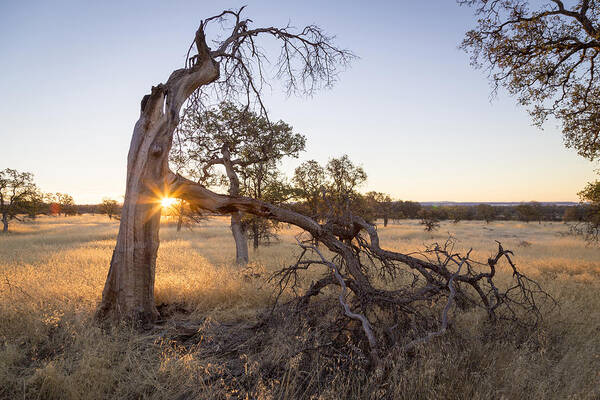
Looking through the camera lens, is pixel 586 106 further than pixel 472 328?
Yes

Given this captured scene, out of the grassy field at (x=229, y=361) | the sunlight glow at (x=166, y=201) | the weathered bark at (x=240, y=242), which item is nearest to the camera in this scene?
the grassy field at (x=229, y=361)

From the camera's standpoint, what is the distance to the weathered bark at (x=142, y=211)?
16.5 ft

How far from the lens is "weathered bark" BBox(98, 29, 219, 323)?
5.04 metres

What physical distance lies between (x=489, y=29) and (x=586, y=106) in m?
3.67

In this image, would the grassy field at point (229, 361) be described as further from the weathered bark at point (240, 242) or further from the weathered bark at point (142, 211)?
the weathered bark at point (240, 242)

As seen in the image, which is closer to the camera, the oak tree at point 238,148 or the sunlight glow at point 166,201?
the sunlight glow at point 166,201

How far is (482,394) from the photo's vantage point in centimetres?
302

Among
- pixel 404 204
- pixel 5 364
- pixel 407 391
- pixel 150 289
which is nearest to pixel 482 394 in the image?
pixel 407 391

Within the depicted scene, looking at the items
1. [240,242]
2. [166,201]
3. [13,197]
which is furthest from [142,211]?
[13,197]

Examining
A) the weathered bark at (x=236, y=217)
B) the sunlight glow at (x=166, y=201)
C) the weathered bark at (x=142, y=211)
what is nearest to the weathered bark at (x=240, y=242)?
the weathered bark at (x=236, y=217)

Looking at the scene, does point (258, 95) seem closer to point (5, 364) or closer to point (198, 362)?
point (198, 362)

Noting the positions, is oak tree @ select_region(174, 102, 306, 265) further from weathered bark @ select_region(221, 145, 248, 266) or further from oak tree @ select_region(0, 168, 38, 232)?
oak tree @ select_region(0, 168, 38, 232)

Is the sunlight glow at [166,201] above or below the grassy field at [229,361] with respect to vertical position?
above

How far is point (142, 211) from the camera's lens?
5.11m
